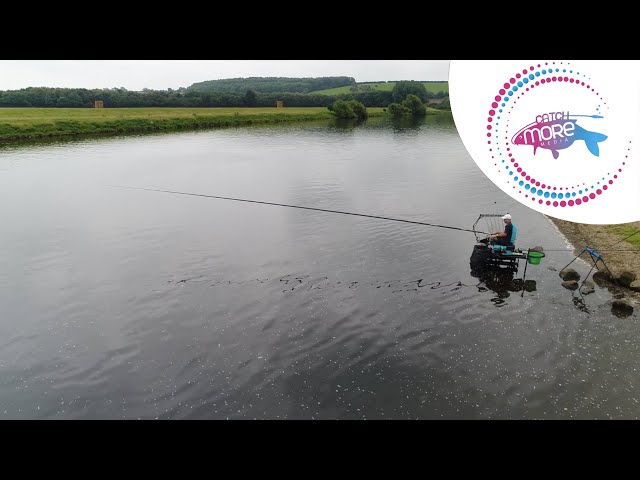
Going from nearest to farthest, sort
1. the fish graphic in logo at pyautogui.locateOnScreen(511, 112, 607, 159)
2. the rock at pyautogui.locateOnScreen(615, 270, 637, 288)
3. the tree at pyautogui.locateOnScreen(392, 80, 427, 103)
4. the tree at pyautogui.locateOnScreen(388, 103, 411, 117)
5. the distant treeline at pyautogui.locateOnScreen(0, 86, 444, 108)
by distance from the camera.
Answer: the fish graphic in logo at pyautogui.locateOnScreen(511, 112, 607, 159)
the rock at pyautogui.locateOnScreen(615, 270, 637, 288)
the distant treeline at pyautogui.locateOnScreen(0, 86, 444, 108)
the tree at pyautogui.locateOnScreen(388, 103, 411, 117)
the tree at pyautogui.locateOnScreen(392, 80, 427, 103)

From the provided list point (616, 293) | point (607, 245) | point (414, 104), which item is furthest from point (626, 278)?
point (414, 104)

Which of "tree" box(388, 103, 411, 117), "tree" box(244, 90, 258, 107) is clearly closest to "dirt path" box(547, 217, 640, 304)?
"tree" box(388, 103, 411, 117)

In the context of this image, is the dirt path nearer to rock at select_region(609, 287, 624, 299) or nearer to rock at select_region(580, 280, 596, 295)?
rock at select_region(609, 287, 624, 299)

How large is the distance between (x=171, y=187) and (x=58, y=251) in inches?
630

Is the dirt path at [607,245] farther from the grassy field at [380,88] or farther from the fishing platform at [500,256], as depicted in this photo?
the grassy field at [380,88]

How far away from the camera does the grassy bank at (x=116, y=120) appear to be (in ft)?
234

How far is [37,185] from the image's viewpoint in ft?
125

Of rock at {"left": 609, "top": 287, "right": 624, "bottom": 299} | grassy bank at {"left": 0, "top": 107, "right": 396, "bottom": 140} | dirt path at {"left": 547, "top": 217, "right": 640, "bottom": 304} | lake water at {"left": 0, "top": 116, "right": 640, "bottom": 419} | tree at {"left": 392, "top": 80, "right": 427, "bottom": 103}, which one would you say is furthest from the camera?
tree at {"left": 392, "top": 80, "right": 427, "bottom": 103}

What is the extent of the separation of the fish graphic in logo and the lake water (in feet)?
25.9

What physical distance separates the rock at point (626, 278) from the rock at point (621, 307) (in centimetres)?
138

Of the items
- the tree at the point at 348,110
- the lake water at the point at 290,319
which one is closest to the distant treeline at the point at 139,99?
the tree at the point at 348,110

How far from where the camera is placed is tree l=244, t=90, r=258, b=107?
126 m

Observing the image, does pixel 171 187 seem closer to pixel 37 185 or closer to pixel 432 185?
pixel 37 185
